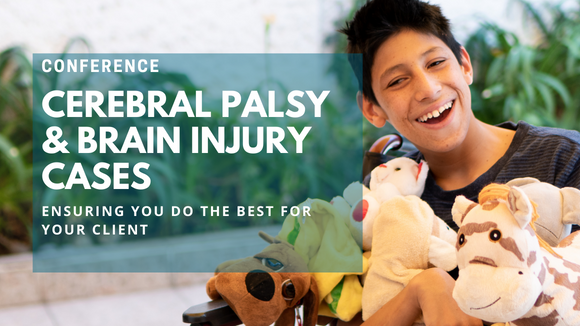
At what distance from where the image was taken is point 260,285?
2.32ft

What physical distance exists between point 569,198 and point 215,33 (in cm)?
251

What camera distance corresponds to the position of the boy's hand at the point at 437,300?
608 millimetres

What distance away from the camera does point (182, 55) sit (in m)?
2.78

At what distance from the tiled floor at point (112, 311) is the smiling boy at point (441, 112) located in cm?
136

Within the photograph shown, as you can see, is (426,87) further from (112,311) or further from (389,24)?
(112,311)

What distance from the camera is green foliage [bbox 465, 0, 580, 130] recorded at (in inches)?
101

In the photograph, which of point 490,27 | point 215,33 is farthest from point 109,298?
point 490,27

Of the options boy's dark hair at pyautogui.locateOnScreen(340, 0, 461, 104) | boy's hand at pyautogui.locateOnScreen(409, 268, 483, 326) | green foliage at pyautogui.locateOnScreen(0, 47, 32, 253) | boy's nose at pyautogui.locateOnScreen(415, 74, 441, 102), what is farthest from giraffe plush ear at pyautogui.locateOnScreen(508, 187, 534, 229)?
green foliage at pyautogui.locateOnScreen(0, 47, 32, 253)

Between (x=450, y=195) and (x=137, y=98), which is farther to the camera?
(x=137, y=98)

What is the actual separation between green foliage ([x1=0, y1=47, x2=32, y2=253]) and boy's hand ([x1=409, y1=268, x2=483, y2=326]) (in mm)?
2084

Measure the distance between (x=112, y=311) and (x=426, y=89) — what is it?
168 cm

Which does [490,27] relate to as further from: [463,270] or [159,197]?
[463,270]
